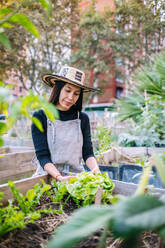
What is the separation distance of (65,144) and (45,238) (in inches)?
43.7

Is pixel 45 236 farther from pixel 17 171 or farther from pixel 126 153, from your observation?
pixel 126 153

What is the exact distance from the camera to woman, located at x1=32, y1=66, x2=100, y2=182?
5.57 ft

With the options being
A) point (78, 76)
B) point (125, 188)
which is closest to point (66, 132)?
point (78, 76)

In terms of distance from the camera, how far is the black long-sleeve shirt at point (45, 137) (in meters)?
1.60

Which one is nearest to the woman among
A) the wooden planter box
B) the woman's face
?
the woman's face

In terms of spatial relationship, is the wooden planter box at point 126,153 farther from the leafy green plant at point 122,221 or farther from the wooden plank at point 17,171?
the leafy green plant at point 122,221

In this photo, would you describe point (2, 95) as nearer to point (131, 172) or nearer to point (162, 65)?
point (131, 172)

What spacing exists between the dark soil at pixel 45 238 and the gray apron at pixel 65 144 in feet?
2.96

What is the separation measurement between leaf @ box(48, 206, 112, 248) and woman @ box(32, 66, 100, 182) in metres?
1.25

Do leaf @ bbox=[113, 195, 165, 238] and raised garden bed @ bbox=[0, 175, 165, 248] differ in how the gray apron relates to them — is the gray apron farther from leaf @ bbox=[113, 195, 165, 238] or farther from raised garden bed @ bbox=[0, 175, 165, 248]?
leaf @ bbox=[113, 195, 165, 238]

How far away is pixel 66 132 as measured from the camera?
1815 mm

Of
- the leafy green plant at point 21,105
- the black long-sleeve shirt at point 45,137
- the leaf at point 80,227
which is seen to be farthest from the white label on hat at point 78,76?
the leaf at point 80,227

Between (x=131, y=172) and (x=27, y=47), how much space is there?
975cm

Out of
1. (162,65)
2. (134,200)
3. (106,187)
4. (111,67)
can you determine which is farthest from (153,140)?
(111,67)
